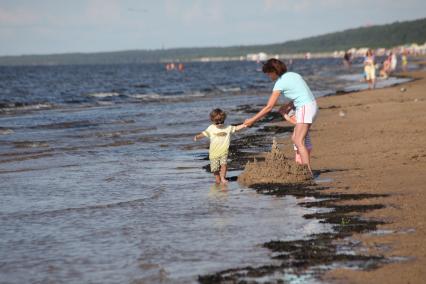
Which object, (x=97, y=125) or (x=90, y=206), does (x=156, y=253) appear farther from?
(x=97, y=125)

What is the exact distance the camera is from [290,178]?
31.6 feet

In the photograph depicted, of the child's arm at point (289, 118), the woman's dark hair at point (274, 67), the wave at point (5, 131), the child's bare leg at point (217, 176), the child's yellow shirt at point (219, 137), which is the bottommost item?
the wave at point (5, 131)

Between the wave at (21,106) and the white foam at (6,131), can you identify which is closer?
the white foam at (6,131)

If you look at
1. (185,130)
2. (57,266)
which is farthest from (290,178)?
(185,130)

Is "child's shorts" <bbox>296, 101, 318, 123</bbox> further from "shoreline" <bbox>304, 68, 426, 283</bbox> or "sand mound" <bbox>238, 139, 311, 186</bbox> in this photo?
"shoreline" <bbox>304, 68, 426, 283</bbox>

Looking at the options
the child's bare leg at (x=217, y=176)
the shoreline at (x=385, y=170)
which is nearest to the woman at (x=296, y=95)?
the shoreline at (x=385, y=170)

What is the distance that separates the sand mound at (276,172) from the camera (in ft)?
31.6

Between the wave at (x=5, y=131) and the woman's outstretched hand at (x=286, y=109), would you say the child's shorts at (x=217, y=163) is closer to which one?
the woman's outstretched hand at (x=286, y=109)

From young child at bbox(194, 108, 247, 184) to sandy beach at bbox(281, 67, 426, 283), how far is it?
136 cm

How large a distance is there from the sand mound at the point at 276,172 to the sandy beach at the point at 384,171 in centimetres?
45

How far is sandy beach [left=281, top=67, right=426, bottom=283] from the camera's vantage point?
5648mm

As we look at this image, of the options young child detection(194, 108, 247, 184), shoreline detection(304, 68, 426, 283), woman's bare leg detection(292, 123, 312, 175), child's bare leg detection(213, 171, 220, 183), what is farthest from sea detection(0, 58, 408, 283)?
woman's bare leg detection(292, 123, 312, 175)

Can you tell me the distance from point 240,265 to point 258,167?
4094 millimetres

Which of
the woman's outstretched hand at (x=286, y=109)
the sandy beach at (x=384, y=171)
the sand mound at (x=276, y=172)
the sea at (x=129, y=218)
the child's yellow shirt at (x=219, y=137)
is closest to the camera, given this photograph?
the sandy beach at (x=384, y=171)
